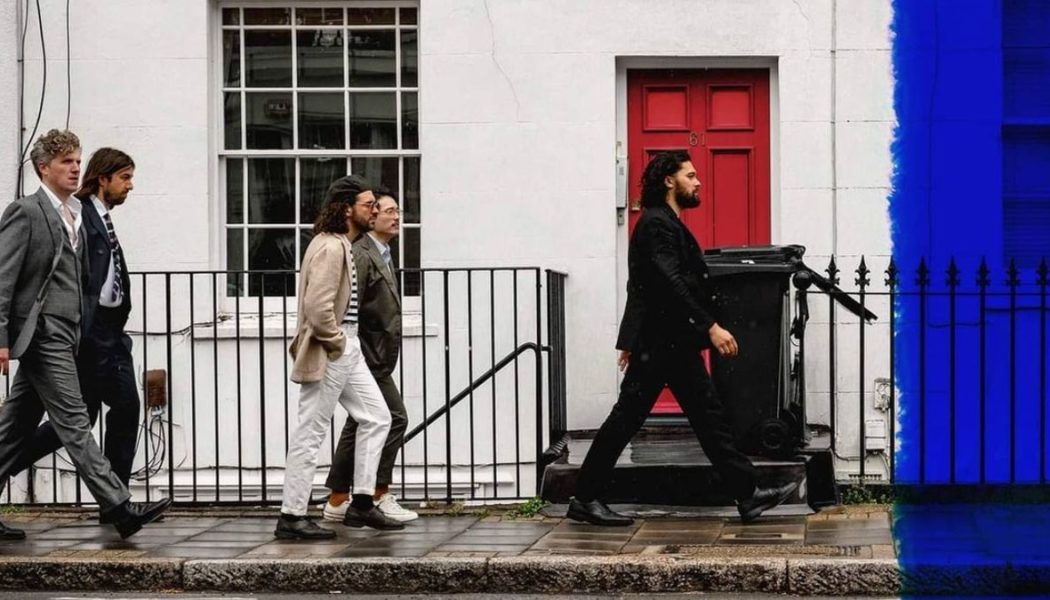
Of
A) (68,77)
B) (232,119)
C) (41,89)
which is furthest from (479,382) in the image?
(41,89)

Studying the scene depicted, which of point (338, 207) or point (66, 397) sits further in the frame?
point (338, 207)

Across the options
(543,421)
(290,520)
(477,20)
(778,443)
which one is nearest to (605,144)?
(477,20)

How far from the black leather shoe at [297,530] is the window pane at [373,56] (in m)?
4.08

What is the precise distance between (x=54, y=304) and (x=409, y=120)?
3.94m

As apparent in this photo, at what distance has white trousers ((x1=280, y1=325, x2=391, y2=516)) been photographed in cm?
880

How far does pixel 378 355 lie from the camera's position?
9438 mm

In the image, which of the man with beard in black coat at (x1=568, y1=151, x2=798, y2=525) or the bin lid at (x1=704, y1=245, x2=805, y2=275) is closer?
the man with beard in black coat at (x1=568, y1=151, x2=798, y2=525)

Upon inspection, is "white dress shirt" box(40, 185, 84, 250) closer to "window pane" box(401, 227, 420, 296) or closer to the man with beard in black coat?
the man with beard in black coat

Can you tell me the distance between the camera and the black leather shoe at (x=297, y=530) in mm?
8750

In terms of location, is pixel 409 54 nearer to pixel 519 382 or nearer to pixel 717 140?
pixel 717 140

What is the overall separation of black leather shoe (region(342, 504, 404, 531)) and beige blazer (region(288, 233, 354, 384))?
0.85 m

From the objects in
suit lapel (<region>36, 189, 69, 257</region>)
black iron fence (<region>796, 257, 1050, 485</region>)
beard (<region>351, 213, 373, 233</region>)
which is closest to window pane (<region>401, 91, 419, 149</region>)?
beard (<region>351, 213, 373, 233</region>)

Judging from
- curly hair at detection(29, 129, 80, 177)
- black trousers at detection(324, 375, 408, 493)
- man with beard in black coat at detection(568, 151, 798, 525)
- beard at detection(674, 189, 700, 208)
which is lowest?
black trousers at detection(324, 375, 408, 493)

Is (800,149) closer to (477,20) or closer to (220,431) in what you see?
(477,20)
